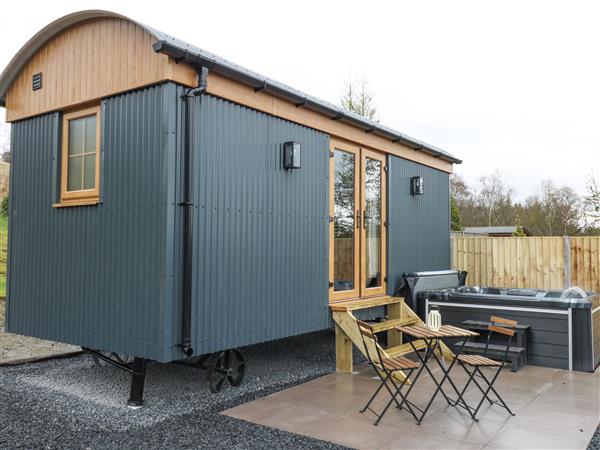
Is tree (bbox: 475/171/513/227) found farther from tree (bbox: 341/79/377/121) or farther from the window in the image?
the window

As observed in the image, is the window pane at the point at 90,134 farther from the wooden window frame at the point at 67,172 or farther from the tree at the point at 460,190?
the tree at the point at 460,190

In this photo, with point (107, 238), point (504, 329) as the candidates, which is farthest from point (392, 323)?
point (107, 238)

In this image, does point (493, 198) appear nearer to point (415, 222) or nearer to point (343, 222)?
point (415, 222)

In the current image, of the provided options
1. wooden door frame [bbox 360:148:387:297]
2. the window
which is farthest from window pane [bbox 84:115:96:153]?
wooden door frame [bbox 360:148:387:297]

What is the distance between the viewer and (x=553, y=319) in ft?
19.1

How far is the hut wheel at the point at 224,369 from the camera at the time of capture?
15.1 feet

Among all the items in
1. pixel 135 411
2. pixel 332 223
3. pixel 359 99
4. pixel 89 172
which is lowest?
pixel 135 411

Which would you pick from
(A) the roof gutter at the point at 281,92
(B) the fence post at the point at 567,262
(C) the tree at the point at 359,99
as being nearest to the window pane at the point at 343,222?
(A) the roof gutter at the point at 281,92

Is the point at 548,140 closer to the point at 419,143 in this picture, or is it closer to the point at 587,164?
the point at 587,164

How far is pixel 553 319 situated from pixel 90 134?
209 inches

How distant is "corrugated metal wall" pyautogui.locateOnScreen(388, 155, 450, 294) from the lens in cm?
698

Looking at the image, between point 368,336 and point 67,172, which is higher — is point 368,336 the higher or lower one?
the lower one

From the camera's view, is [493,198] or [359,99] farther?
[493,198]

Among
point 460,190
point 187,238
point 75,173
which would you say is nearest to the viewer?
point 187,238
